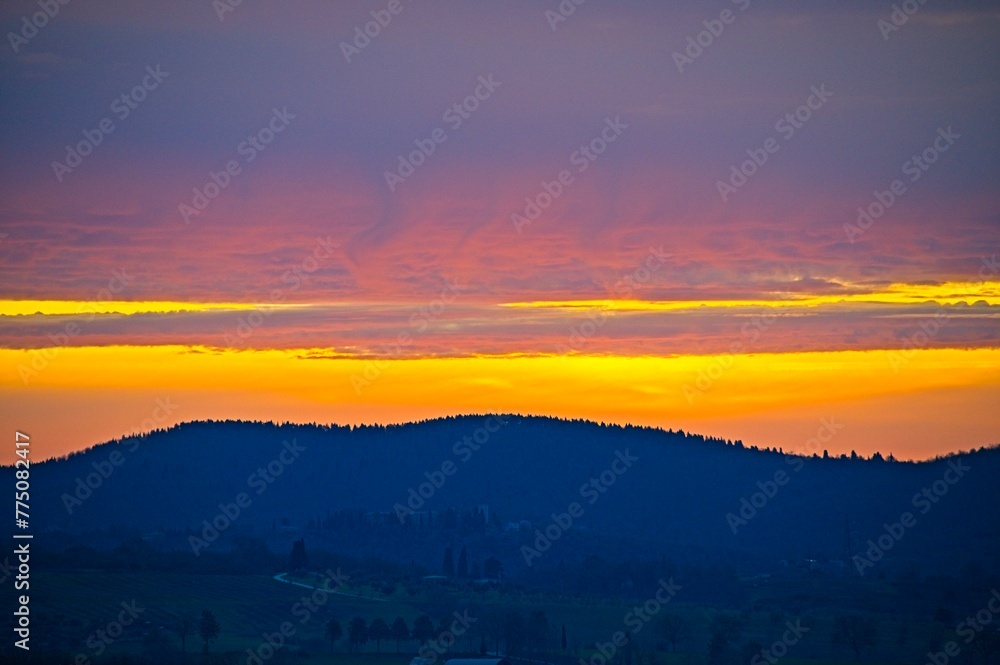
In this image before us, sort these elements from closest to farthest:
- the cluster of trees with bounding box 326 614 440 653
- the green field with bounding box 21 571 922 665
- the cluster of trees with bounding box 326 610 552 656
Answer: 1. the green field with bounding box 21 571 922 665
2. the cluster of trees with bounding box 326 610 552 656
3. the cluster of trees with bounding box 326 614 440 653

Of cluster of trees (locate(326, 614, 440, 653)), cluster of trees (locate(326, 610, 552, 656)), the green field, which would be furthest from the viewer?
cluster of trees (locate(326, 614, 440, 653))

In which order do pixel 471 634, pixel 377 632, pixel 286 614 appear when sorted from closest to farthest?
1. pixel 377 632
2. pixel 471 634
3. pixel 286 614

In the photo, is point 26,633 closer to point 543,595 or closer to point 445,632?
point 445,632

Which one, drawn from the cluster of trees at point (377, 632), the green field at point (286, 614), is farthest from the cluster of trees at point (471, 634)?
the green field at point (286, 614)

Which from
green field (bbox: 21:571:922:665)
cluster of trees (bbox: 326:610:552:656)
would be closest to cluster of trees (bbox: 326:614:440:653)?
cluster of trees (bbox: 326:610:552:656)

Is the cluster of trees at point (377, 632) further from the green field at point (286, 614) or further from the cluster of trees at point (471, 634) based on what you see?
the green field at point (286, 614)

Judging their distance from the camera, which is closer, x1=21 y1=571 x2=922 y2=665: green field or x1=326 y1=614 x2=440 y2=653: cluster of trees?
x1=21 y1=571 x2=922 y2=665: green field

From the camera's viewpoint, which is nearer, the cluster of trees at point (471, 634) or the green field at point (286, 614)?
the green field at point (286, 614)

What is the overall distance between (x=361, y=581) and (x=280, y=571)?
1383 cm

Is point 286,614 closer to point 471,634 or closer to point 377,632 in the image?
point 377,632

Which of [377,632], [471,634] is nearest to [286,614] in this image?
[377,632]

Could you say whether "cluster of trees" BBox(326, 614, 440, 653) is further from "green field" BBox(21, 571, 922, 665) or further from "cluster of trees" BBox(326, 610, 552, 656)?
"green field" BBox(21, 571, 922, 665)

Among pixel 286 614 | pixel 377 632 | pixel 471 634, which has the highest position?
pixel 286 614

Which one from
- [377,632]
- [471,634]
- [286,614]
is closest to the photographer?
[377,632]
